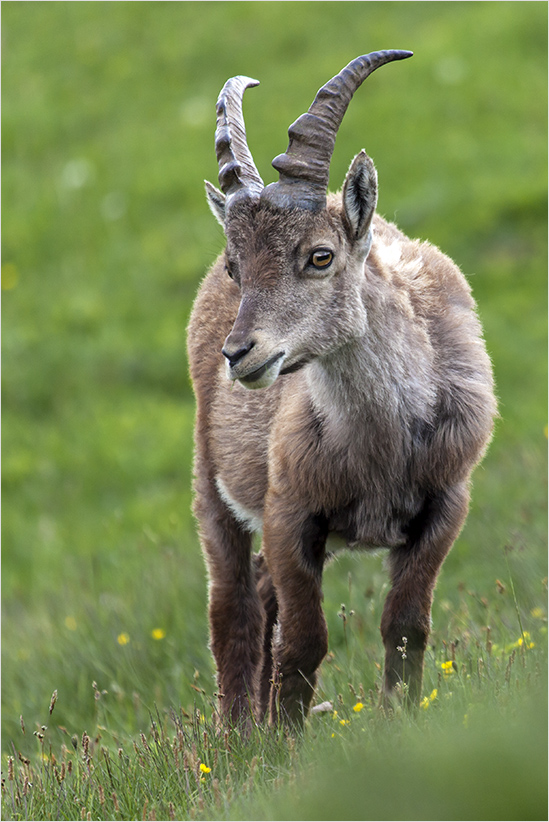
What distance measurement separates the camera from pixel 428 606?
492cm

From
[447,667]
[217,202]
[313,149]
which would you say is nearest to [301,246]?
[313,149]

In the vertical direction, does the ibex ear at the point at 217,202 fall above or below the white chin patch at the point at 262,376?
above

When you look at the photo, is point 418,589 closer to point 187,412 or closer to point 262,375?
point 262,375

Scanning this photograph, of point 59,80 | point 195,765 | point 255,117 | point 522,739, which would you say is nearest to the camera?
point 522,739

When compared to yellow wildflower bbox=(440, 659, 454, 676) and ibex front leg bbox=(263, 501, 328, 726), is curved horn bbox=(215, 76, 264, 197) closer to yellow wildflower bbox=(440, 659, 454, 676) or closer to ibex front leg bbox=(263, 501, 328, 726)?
ibex front leg bbox=(263, 501, 328, 726)

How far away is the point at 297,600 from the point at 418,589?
1.87 ft

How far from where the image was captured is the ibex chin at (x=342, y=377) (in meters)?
4.43

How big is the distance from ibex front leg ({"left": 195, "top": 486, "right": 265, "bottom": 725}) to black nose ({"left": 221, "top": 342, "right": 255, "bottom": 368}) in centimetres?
204

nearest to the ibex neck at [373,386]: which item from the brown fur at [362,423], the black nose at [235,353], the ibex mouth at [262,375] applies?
the brown fur at [362,423]

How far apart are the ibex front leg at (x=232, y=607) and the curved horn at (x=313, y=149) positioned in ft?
7.29

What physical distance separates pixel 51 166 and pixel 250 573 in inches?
516

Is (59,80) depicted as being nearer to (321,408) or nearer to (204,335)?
(204,335)

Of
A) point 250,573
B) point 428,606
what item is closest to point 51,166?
point 250,573

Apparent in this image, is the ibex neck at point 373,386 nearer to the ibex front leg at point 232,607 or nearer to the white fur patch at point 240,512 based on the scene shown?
the white fur patch at point 240,512
